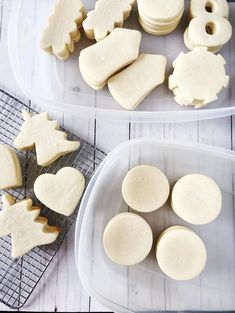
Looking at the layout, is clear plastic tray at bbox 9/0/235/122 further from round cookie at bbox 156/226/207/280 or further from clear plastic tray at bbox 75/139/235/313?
round cookie at bbox 156/226/207/280

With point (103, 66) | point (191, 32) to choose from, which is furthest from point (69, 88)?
point (191, 32)

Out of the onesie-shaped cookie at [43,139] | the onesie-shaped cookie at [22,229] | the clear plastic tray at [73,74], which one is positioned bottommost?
the onesie-shaped cookie at [22,229]

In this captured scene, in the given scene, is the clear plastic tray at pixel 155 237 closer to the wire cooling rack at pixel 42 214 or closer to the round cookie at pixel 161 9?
the wire cooling rack at pixel 42 214

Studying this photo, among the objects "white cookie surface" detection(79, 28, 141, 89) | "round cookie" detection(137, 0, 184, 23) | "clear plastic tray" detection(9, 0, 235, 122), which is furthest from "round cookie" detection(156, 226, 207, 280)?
"round cookie" detection(137, 0, 184, 23)

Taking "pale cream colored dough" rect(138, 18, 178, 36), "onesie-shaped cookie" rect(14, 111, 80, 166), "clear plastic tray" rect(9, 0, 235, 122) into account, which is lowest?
"onesie-shaped cookie" rect(14, 111, 80, 166)

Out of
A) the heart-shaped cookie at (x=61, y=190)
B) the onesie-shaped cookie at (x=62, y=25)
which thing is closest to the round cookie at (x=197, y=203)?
the heart-shaped cookie at (x=61, y=190)

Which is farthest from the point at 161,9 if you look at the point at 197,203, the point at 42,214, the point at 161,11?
the point at 42,214
